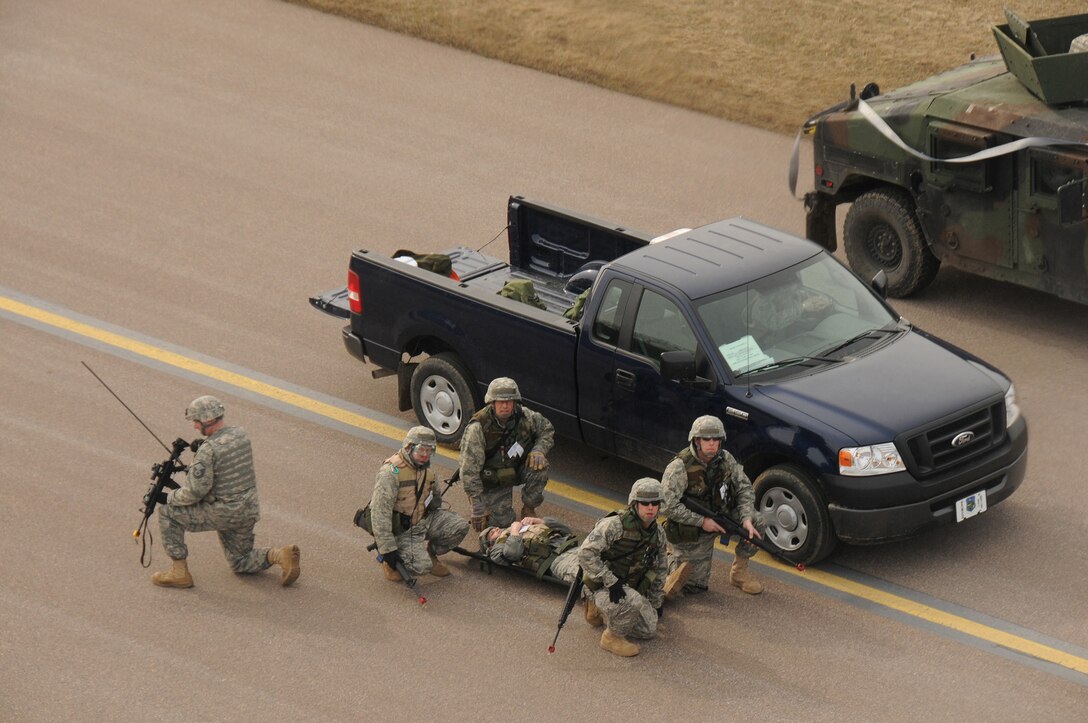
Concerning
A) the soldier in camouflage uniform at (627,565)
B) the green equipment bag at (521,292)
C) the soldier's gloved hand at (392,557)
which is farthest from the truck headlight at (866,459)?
the green equipment bag at (521,292)

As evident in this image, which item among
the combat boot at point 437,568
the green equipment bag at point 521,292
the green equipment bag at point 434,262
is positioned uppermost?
the green equipment bag at point 434,262

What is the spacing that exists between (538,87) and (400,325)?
8.26m

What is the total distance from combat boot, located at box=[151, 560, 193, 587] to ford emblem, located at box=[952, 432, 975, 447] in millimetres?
5027

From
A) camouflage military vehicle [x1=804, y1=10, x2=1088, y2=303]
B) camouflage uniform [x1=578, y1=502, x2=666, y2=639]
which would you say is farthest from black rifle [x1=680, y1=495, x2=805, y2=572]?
camouflage military vehicle [x1=804, y1=10, x2=1088, y2=303]

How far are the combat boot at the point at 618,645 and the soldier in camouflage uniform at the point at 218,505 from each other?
2.15 meters

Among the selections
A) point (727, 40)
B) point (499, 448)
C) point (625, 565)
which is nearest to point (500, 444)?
point (499, 448)

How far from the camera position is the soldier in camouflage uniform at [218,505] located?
436 inches

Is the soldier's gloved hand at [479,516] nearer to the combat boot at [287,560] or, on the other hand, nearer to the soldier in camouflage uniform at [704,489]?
the combat boot at [287,560]

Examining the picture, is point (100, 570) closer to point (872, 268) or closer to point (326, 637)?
point (326, 637)

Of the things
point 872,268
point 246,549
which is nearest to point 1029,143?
point 872,268

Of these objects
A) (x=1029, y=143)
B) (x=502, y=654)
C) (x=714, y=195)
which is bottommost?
(x=502, y=654)

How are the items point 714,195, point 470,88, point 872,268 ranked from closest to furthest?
point 872,268 → point 714,195 → point 470,88

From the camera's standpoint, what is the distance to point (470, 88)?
21.0m

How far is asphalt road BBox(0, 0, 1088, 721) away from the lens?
10.4 m
